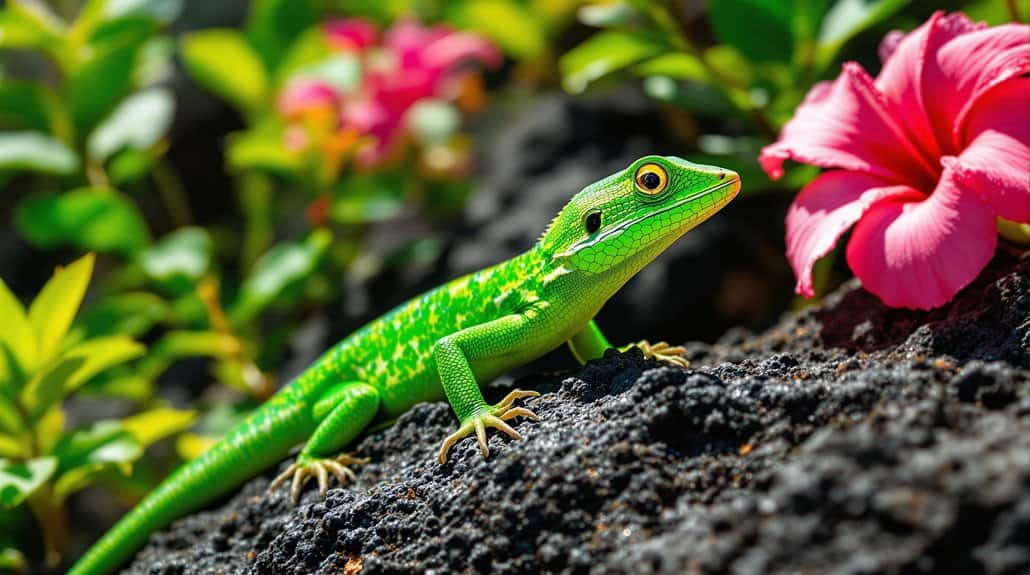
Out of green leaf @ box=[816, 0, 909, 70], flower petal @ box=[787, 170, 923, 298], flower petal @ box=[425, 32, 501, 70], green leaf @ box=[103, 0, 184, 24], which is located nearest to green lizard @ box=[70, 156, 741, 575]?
flower petal @ box=[787, 170, 923, 298]

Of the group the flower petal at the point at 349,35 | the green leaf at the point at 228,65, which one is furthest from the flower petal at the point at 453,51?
the green leaf at the point at 228,65

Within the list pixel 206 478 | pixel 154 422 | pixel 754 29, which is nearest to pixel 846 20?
pixel 754 29

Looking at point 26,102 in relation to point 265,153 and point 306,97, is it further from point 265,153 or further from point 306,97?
point 306,97

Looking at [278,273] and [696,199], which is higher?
[278,273]

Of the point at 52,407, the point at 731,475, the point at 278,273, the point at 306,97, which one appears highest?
the point at 306,97

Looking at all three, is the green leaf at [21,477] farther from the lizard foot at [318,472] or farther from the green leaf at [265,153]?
the green leaf at [265,153]

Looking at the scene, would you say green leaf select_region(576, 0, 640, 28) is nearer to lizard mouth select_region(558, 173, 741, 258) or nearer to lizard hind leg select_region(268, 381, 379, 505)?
lizard mouth select_region(558, 173, 741, 258)
